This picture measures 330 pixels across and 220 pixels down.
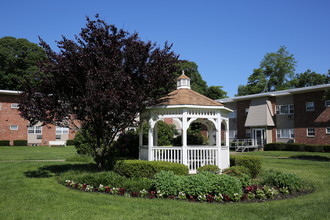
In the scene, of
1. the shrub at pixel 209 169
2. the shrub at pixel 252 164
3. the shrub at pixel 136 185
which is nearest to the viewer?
the shrub at pixel 136 185

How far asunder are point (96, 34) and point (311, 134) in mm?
27863

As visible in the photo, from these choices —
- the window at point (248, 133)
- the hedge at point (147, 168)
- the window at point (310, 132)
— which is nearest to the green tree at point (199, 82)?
the window at point (248, 133)

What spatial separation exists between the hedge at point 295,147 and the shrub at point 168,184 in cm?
2493

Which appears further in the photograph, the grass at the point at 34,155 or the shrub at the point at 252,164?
the grass at the point at 34,155

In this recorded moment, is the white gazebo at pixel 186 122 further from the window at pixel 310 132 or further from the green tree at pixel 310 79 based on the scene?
the green tree at pixel 310 79

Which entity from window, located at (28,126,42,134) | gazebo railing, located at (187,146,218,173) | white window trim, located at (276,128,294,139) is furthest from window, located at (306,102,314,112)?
window, located at (28,126,42,134)

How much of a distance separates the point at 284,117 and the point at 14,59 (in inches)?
1677

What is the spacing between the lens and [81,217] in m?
6.05

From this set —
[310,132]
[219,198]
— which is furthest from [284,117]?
[219,198]

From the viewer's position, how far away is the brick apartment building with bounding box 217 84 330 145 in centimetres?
2953

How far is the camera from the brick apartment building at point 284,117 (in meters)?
29.5

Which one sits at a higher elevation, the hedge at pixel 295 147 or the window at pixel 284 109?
the window at pixel 284 109

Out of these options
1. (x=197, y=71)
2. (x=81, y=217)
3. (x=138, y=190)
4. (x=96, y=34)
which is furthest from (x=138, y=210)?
(x=197, y=71)

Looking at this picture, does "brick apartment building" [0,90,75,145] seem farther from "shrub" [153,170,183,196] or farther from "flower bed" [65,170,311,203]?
"shrub" [153,170,183,196]
